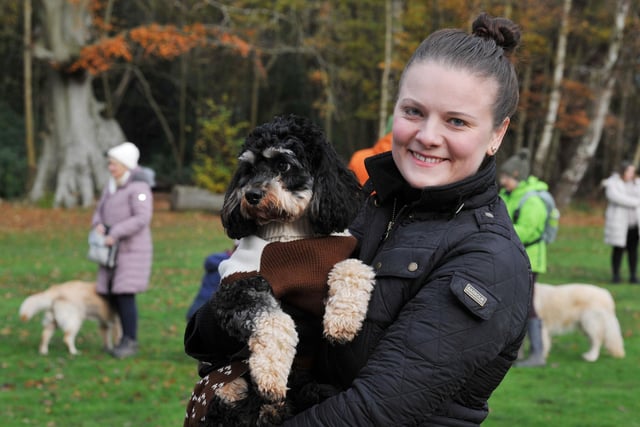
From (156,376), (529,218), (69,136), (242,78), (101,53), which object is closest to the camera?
(156,376)

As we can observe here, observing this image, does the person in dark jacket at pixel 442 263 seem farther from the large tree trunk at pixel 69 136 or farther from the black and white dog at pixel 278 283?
the large tree trunk at pixel 69 136

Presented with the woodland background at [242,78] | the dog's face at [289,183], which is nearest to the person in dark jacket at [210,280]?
the dog's face at [289,183]

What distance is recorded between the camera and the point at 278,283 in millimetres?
2381

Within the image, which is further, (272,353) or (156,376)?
(156,376)

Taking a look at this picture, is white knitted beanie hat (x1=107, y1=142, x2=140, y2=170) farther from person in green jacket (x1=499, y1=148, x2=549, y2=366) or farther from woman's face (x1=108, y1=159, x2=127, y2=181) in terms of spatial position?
person in green jacket (x1=499, y1=148, x2=549, y2=366)

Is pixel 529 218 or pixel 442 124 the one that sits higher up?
pixel 442 124

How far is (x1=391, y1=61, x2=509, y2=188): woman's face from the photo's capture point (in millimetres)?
2092

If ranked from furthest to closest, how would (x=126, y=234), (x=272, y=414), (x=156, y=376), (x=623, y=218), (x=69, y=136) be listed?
(x=69, y=136) → (x=623, y=218) → (x=126, y=234) → (x=156, y=376) → (x=272, y=414)

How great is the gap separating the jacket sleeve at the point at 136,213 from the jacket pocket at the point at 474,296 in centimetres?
718

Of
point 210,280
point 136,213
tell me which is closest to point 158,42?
point 136,213

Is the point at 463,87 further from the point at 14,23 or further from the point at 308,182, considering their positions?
the point at 14,23

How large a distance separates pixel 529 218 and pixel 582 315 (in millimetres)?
1397

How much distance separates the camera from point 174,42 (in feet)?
77.2

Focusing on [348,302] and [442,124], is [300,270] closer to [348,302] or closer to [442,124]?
[348,302]
